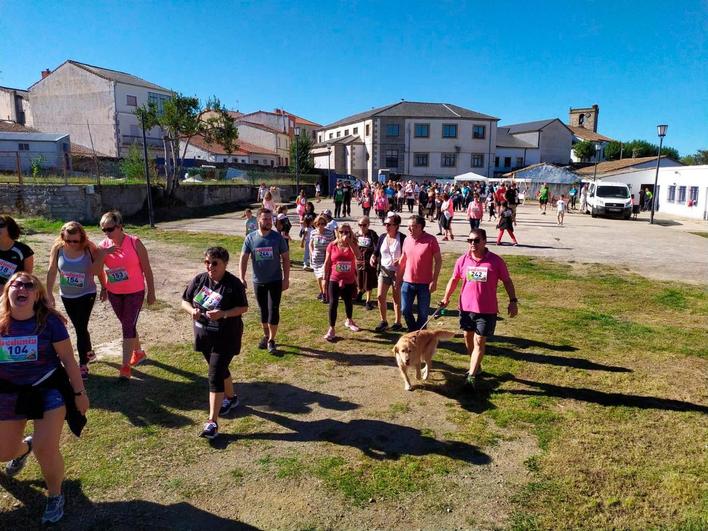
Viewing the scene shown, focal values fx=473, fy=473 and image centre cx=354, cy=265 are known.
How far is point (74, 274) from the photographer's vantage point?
4.75 m

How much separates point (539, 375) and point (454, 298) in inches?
134

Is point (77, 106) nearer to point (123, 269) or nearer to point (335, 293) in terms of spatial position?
point (123, 269)

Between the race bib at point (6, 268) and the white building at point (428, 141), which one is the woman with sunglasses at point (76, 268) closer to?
the race bib at point (6, 268)

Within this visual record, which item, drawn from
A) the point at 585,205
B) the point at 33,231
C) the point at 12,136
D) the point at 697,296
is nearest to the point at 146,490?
the point at 697,296

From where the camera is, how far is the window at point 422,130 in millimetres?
53438

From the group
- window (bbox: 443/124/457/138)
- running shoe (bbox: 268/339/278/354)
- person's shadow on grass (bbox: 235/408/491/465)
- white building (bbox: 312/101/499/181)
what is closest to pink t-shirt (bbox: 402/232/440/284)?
running shoe (bbox: 268/339/278/354)

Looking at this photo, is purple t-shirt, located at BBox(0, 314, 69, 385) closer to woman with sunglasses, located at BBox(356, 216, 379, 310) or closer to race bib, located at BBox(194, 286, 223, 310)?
race bib, located at BBox(194, 286, 223, 310)

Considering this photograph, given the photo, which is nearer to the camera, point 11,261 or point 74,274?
point 11,261

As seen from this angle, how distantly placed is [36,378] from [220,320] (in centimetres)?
134

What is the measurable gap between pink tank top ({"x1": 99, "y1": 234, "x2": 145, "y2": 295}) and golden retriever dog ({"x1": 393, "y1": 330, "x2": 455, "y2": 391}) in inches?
114

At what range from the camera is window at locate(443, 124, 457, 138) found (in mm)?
53509

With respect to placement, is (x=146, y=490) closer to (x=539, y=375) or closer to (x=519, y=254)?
(x=539, y=375)

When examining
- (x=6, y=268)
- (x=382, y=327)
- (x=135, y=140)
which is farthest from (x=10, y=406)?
(x=135, y=140)

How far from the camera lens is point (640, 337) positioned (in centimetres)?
666
